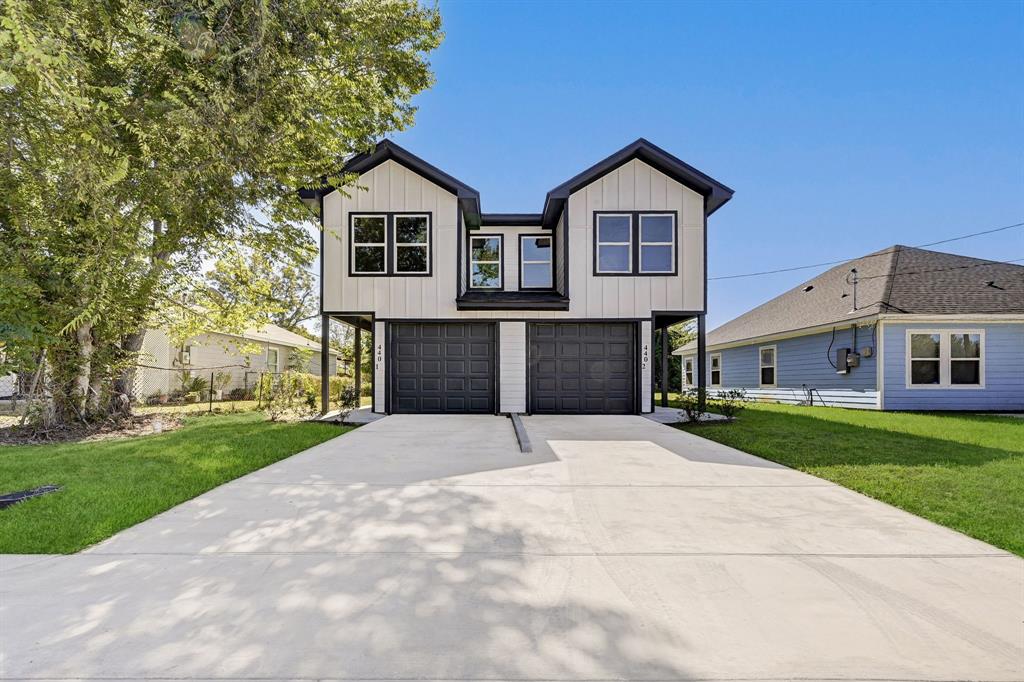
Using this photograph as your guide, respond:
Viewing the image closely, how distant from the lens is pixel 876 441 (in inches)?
284

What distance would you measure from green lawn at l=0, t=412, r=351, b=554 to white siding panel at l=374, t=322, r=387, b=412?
7.13 ft

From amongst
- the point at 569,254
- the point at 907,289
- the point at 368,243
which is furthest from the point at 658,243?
the point at 907,289

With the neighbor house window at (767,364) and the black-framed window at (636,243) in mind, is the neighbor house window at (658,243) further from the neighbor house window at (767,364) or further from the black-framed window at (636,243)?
the neighbor house window at (767,364)

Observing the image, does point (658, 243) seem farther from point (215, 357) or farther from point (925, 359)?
point (215, 357)

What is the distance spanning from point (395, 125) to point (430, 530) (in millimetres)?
12708

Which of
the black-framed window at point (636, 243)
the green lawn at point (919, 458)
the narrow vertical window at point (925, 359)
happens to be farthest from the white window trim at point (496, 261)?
the narrow vertical window at point (925, 359)

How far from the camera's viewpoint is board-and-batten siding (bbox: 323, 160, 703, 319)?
10961 millimetres

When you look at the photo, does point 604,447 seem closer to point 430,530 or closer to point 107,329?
point 430,530

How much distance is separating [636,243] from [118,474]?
1050 centimetres

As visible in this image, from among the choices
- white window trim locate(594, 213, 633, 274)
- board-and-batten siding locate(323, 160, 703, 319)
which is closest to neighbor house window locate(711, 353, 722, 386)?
board-and-batten siding locate(323, 160, 703, 319)

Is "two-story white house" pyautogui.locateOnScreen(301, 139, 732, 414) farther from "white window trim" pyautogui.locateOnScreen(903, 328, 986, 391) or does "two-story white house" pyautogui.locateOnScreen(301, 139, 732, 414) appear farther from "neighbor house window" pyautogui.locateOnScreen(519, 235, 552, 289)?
"white window trim" pyautogui.locateOnScreen(903, 328, 986, 391)

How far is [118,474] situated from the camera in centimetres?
507

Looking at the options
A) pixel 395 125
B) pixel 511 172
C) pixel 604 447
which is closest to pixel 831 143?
pixel 511 172

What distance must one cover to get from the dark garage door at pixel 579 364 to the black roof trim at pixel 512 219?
3143 mm
